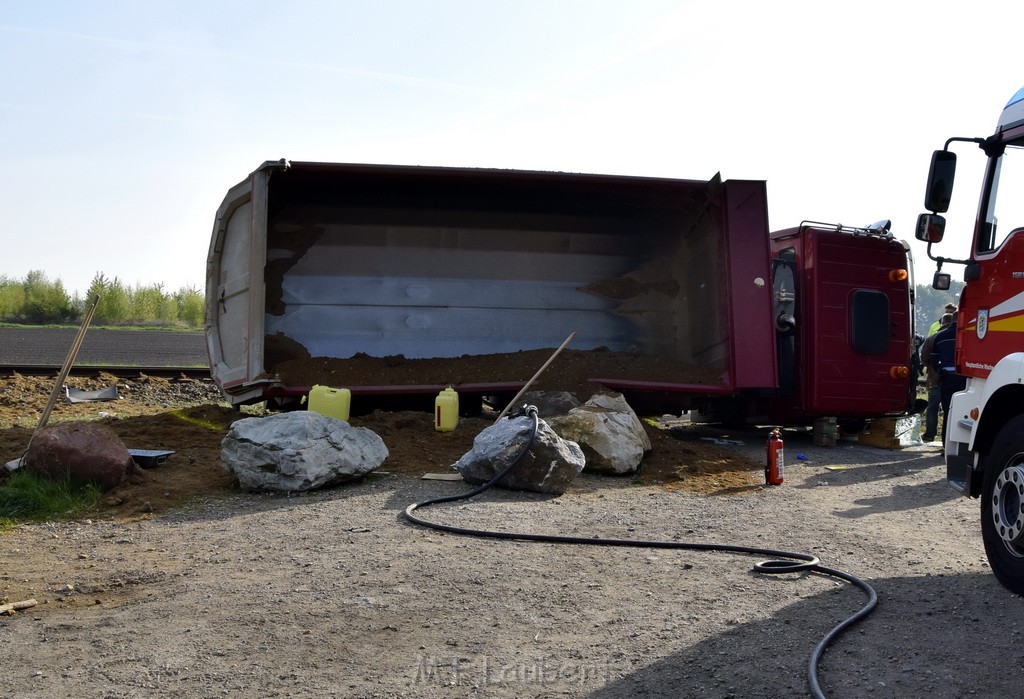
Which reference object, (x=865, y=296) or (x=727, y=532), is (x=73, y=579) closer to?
(x=727, y=532)

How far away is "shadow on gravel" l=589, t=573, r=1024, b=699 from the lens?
348cm

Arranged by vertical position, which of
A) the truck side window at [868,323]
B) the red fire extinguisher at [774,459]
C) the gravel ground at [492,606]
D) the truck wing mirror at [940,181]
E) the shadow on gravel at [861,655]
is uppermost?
the truck wing mirror at [940,181]

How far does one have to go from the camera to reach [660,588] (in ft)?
15.6

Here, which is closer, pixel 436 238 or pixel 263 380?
pixel 263 380

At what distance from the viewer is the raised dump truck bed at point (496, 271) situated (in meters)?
9.47

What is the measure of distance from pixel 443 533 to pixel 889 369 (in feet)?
20.5

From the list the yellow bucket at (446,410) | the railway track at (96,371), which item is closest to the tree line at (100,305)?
the railway track at (96,371)

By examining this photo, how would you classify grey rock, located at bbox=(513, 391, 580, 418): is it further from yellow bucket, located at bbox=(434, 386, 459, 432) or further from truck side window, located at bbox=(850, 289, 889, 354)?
truck side window, located at bbox=(850, 289, 889, 354)

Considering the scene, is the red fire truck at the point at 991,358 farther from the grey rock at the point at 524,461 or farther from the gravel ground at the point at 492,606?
the grey rock at the point at 524,461

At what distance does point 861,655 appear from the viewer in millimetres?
3816

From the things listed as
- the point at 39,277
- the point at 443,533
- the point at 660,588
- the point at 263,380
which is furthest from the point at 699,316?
the point at 39,277

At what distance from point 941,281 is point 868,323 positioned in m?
4.73

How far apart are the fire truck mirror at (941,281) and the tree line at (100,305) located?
28.5 meters

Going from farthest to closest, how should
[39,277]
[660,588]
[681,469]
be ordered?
[39,277] → [681,469] → [660,588]
